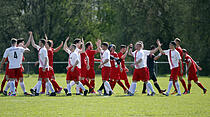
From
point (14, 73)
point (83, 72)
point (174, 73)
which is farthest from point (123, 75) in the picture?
point (14, 73)

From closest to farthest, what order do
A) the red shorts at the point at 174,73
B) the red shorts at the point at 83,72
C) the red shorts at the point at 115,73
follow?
the red shorts at the point at 174,73 → the red shorts at the point at 115,73 → the red shorts at the point at 83,72

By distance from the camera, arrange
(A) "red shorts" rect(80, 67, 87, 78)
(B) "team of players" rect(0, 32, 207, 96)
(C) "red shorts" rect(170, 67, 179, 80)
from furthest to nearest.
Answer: (A) "red shorts" rect(80, 67, 87, 78) → (C) "red shorts" rect(170, 67, 179, 80) → (B) "team of players" rect(0, 32, 207, 96)

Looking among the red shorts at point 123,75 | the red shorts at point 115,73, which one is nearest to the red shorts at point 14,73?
the red shorts at point 115,73

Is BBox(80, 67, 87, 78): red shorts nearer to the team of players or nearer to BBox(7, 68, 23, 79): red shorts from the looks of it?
the team of players

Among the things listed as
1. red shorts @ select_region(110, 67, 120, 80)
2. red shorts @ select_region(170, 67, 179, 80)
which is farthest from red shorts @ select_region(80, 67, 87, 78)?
red shorts @ select_region(170, 67, 179, 80)

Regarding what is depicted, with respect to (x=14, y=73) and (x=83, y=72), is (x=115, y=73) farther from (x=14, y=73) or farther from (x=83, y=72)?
(x=14, y=73)

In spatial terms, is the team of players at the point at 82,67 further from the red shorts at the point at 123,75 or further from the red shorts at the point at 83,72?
the red shorts at the point at 123,75

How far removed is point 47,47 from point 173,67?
5.30m

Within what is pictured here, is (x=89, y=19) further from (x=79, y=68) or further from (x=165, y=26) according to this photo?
(x=79, y=68)

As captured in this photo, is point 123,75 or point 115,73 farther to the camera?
point 123,75

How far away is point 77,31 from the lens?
51.2m

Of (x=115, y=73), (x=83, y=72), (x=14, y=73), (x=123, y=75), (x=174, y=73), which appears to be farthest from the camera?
(x=123, y=75)

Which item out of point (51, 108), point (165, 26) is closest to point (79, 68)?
point (51, 108)

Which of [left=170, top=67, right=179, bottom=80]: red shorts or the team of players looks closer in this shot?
the team of players
